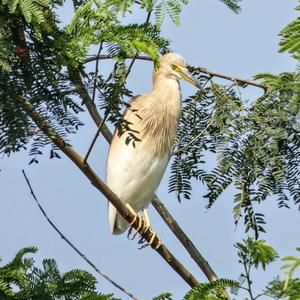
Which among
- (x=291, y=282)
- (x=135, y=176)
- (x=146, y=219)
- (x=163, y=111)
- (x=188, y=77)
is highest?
(x=163, y=111)

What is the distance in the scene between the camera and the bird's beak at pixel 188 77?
16.3ft

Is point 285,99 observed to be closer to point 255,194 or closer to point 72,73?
point 255,194

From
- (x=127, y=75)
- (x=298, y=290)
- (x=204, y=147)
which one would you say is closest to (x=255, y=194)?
(x=204, y=147)

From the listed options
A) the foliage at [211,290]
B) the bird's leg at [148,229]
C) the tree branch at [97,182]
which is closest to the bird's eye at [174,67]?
the bird's leg at [148,229]

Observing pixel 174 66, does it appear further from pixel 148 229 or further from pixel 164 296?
pixel 164 296

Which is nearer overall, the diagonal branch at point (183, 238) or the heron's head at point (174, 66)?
the diagonal branch at point (183, 238)

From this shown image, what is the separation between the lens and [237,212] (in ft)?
13.4

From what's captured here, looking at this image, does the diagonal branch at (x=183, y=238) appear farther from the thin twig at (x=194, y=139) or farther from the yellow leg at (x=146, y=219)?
the thin twig at (x=194, y=139)

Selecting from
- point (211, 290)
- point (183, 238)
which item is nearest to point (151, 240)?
point (183, 238)

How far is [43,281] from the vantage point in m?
3.96

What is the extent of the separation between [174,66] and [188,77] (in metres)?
0.34

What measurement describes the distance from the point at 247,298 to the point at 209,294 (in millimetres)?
147

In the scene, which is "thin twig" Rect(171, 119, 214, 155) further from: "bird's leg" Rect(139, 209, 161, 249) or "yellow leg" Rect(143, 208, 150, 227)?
"yellow leg" Rect(143, 208, 150, 227)

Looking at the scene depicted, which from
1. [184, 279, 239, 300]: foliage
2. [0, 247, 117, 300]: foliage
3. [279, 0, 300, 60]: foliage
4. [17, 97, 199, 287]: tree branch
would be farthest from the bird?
[279, 0, 300, 60]: foliage
